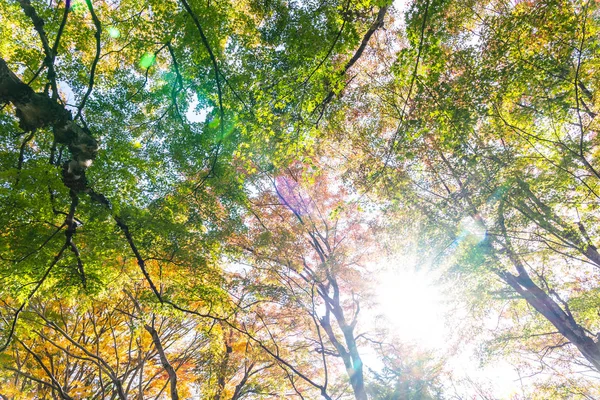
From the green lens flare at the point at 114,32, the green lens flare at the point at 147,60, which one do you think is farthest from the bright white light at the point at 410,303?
the green lens flare at the point at 114,32

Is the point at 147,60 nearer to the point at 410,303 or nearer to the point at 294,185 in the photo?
the point at 294,185

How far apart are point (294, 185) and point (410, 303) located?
18.5ft

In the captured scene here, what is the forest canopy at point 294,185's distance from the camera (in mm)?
3998

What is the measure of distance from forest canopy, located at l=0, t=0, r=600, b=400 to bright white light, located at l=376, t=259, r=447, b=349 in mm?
75

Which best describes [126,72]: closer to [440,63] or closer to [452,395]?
[440,63]

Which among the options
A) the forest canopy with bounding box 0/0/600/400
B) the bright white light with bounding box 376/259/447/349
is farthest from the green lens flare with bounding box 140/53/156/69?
the bright white light with bounding box 376/259/447/349

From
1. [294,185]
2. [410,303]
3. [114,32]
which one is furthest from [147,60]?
[410,303]

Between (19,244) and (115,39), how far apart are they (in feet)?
14.8

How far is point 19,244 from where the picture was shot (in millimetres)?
4098

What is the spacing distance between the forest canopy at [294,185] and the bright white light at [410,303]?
3.0 inches

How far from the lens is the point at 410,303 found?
9305 millimetres

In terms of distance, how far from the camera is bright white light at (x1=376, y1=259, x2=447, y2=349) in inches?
325

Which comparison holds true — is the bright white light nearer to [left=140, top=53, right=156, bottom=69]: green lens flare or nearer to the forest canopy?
the forest canopy

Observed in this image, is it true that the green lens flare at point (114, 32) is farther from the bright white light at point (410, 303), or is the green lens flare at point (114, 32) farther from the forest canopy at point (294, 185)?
the bright white light at point (410, 303)
